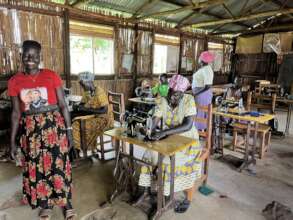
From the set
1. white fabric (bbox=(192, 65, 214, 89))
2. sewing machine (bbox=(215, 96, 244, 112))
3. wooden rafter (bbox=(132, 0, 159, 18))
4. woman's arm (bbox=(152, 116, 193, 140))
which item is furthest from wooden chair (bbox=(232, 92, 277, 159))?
wooden rafter (bbox=(132, 0, 159, 18))

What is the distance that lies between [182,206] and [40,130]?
5.18ft

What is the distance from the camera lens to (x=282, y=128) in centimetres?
562

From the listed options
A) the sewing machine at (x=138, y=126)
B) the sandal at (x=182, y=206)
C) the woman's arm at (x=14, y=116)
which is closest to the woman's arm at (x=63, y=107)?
the woman's arm at (x=14, y=116)

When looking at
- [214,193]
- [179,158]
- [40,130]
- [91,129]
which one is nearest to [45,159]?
[40,130]

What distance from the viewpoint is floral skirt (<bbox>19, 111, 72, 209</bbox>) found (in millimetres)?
1853

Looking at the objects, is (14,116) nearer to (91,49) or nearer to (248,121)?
(248,121)

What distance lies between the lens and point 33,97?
1.82 meters

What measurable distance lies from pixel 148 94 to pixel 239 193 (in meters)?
3.09

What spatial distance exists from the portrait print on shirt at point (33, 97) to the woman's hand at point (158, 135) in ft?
3.21

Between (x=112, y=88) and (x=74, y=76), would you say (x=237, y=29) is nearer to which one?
(x=112, y=88)

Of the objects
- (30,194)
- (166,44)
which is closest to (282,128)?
(166,44)

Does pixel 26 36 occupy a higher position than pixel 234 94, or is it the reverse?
pixel 26 36

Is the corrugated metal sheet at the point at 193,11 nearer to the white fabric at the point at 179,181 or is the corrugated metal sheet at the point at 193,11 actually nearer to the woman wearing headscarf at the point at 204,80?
the woman wearing headscarf at the point at 204,80

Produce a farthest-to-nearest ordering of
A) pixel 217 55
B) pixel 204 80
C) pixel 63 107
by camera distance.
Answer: pixel 217 55
pixel 204 80
pixel 63 107
